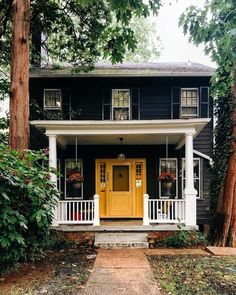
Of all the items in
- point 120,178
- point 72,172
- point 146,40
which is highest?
point 146,40

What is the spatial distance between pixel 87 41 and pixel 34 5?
2206 mm

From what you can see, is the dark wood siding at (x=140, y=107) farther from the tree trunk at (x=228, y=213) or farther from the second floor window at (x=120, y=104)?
the tree trunk at (x=228, y=213)

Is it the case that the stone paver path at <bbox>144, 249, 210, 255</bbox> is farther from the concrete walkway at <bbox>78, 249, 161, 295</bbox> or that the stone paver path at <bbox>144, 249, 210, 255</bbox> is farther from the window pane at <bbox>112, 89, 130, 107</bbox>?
the window pane at <bbox>112, 89, 130, 107</bbox>

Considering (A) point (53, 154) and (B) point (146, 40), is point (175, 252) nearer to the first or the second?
(A) point (53, 154)

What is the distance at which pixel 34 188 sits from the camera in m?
5.95

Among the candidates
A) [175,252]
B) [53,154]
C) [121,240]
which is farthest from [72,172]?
[175,252]

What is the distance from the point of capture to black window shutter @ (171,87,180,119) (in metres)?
12.2

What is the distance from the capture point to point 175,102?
12203 millimetres

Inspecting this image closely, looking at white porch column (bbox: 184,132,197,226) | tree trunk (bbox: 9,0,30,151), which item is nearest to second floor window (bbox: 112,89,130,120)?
white porch column (bbox: 184,132,197,226)

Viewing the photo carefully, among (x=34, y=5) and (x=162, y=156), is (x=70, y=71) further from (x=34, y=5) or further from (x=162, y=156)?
(x=162, y=156)

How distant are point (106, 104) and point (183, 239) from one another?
5.80 meters

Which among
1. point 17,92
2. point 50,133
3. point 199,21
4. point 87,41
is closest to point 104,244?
point 50,133

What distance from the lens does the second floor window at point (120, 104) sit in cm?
1224

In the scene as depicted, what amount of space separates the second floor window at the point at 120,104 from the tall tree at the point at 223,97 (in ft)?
10.4
